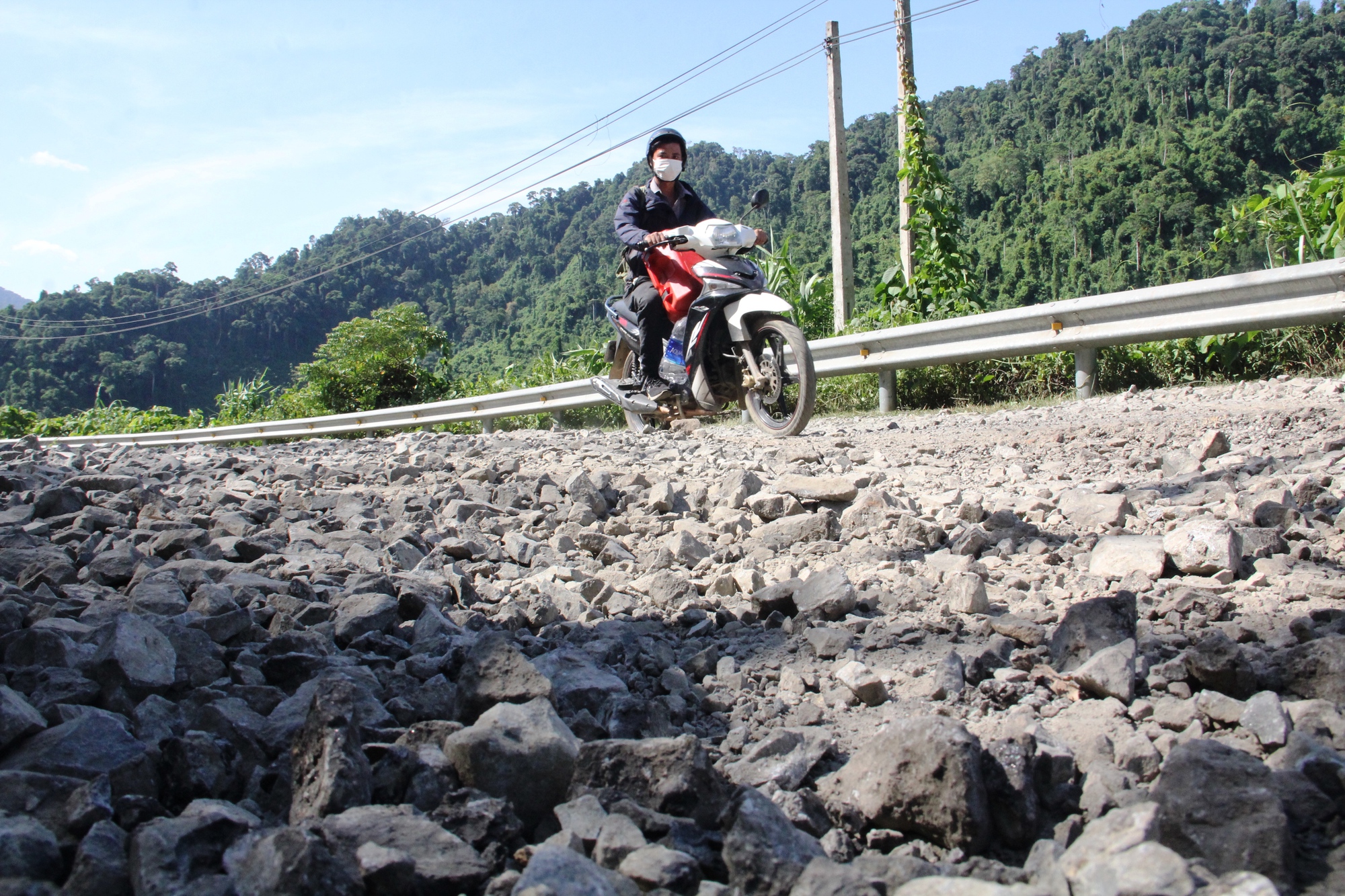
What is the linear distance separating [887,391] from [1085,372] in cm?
163

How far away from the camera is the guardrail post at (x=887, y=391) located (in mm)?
7520

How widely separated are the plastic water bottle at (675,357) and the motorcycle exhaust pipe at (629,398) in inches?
9.2

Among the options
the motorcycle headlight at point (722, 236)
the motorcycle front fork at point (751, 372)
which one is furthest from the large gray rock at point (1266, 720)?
the motorcycle headlight at point (722, 236)

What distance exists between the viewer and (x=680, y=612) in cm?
297

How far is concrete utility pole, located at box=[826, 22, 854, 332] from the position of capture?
13.9m

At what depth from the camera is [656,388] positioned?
644cm

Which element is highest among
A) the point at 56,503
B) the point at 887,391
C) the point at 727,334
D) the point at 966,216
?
the point at 966,216

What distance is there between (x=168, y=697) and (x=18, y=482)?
3.85 m

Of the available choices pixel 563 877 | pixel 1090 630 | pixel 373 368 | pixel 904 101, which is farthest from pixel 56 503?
pixel 373 368

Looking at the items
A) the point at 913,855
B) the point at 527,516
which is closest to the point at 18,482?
the point at 527,516

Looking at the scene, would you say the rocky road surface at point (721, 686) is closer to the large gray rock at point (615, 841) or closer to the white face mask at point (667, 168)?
the large gray rock at point (615, 841)

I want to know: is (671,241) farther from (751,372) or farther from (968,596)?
(968,596)

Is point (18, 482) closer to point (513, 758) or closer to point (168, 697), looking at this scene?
point (168, 697)

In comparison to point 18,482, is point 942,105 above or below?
above
